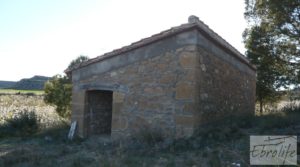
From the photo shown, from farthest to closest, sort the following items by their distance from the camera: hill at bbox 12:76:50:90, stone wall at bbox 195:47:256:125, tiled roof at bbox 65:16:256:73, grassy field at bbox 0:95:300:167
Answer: hill at bbox 12:76:50:90, stone wall at bbox 195:47:256:125, tiled roof at bbox 65:16:256:73, grassy field at bbox 0:95:300:167

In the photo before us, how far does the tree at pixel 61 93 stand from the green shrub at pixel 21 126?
3707mm

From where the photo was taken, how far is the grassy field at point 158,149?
589 centimetres

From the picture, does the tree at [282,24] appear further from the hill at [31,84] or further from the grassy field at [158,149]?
the hill at [31,84]

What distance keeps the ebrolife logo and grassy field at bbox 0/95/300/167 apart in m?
0.20

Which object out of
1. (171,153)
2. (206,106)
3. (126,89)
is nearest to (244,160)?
(171,153)

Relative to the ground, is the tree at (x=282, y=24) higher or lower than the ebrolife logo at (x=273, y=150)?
higher

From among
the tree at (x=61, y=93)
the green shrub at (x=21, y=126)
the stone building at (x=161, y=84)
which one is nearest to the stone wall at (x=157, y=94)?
the stone building at (x=161, y=84)

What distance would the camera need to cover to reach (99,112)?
10148mm

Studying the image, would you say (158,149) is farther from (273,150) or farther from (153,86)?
(273,150)

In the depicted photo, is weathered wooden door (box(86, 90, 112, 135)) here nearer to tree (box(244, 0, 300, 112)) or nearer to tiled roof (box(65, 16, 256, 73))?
tiled roof (box(65, 16, 256, 73))

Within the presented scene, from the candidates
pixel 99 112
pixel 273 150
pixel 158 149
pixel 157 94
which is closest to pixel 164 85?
pixel 157 94

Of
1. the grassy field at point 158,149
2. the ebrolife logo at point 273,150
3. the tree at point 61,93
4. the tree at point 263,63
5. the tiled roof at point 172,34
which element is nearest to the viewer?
the ebrolife logo at point 273,150

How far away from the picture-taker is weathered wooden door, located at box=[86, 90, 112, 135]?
9766 mm

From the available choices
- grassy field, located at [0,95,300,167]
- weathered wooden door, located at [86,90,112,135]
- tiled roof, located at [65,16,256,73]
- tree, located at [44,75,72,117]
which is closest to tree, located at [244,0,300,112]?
tiled roof, located at [65,16,256,73]
